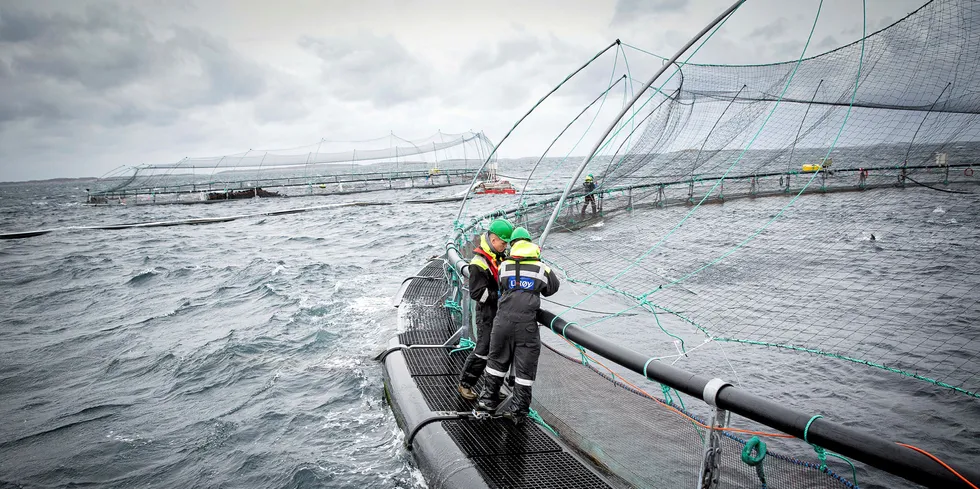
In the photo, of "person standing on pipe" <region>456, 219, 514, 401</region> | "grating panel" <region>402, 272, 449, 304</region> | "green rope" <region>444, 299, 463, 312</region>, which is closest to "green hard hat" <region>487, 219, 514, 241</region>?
"person standing on pipe" <region>456, 219, 514, 401</region>

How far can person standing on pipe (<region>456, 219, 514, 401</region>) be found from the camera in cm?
498

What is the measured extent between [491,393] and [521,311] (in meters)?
0.95

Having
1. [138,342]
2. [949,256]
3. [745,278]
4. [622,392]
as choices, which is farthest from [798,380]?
[138,342]

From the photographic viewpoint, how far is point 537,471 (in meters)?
4.05

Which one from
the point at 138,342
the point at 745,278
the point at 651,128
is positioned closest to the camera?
the point at 138,342

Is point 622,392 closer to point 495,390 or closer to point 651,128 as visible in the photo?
point 495,390

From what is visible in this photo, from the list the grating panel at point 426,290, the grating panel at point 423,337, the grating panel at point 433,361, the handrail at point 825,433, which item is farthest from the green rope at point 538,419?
the grating panel at point 426,290

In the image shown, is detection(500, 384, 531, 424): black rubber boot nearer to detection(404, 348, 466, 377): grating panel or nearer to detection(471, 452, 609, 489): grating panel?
detection(471, 452, 609, 489): grating panel

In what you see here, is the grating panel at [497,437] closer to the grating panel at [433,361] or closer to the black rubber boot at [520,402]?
the black rubber boot at [520,402]

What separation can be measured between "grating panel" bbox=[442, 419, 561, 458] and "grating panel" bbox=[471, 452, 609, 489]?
0.10 meters

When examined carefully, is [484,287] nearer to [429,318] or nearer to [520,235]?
[520,235]

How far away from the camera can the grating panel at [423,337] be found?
7.18 m

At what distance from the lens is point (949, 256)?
1334 cm

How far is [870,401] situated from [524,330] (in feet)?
16.9
